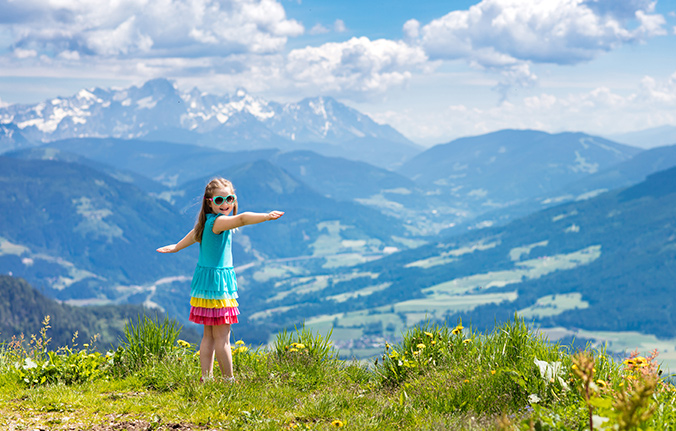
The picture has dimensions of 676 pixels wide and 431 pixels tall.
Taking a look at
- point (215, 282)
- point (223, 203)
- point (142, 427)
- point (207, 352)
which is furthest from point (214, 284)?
point (142, 427)

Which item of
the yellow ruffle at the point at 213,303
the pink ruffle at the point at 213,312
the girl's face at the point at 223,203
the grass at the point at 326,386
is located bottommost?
the grass at the point at 326,386

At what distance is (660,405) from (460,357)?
2833mm

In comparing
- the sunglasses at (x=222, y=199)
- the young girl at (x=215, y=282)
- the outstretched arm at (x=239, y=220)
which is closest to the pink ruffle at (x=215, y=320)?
the young girl at (x=215, y=282)

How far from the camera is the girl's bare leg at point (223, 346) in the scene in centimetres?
741

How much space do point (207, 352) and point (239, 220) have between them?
1.96 m

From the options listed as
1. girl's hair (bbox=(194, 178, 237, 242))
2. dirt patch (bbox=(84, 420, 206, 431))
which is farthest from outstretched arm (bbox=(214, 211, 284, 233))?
dirt patch (bbox=(84, 420, 206, 431))

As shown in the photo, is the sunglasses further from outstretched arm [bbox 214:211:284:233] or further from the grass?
the grass

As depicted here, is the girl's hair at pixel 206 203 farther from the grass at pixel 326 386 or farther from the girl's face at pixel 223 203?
the grass at pixel 326 386

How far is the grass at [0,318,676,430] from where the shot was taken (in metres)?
5.77

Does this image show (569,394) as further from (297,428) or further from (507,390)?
(297,428)

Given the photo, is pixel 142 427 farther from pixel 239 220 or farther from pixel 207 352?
pixel 239 220

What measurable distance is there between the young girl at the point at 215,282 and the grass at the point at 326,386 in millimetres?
405

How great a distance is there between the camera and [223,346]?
293 inches

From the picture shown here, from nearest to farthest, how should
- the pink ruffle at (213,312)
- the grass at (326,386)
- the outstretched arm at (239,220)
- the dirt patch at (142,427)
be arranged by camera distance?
1. the grass at (326,386)
2. the dirt patch at (142,427)
3. the outstretched arm at (239,220)
4. the pink ruffle at (213,312)
